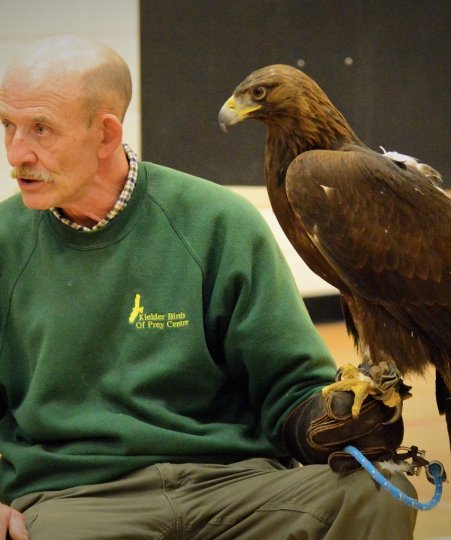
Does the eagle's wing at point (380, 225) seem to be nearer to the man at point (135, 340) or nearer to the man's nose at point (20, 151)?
the man at point (135, 340)

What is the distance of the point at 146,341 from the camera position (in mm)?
2328

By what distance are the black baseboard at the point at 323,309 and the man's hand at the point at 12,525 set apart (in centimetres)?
309

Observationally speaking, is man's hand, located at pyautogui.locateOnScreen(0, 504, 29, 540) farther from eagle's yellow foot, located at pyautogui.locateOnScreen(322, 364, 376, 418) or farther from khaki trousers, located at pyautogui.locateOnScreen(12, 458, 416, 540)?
eagle's yellow foot, located at pyautogui.locateOnScreen(322, 364, 376, 418)

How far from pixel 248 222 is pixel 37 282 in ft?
1.64

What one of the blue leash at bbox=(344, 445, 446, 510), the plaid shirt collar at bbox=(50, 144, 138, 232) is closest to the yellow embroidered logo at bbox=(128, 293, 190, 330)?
the plaid shirt collar at bbox=(50, 144, 138, 232)

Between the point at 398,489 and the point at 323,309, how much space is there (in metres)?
3.10

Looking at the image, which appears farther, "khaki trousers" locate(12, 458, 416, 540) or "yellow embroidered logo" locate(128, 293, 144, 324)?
"yellow embroidered logo" locate(128, 293, 144, 324)

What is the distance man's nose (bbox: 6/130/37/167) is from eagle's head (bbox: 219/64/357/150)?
1.52 ft

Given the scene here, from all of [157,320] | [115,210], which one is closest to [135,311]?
[157,320]

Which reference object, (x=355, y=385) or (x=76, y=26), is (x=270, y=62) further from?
(x=355, y=385)

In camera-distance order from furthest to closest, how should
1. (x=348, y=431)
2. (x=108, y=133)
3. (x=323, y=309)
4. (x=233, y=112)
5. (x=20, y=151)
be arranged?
(x=323, y=309) < (x=108, y=133) < (x=20, y=151) < (x=348, y=431) < (x=233, y=112)

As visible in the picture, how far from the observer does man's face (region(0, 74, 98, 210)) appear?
2.26 metres

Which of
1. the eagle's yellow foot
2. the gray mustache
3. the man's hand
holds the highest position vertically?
the gray mustache

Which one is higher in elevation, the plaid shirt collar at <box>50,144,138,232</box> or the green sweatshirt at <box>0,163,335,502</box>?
the plaid shirt collar at <box>50,144,138,232</box>
